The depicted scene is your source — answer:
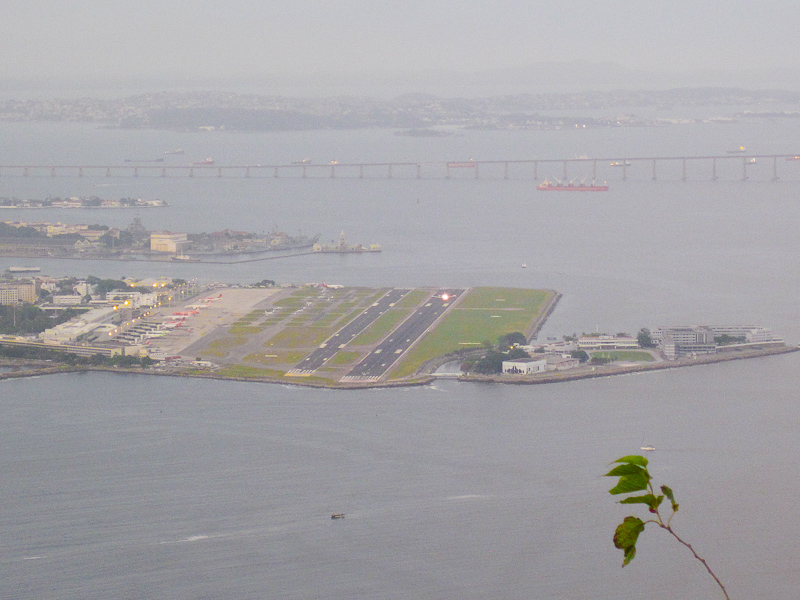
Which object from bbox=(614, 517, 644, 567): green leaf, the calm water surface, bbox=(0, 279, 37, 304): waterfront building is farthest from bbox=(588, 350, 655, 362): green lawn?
bbox=(614, 517, 644, 567): green leaf

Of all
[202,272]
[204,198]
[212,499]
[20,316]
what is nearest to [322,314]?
[20,316]

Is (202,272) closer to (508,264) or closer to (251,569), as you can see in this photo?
(508,264)

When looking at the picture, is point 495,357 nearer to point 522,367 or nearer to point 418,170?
point 522,367

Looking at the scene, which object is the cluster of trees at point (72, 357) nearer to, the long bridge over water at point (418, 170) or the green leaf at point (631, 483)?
the green leaf at point (631, 483)

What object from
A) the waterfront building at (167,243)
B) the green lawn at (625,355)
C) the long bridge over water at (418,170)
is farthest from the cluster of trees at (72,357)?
the long bridge over water at (418,170)

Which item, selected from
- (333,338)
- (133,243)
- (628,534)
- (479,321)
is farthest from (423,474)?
(133,243)
